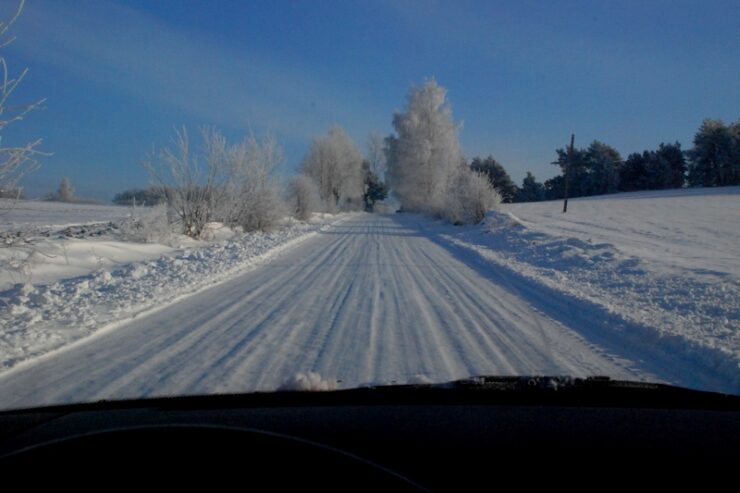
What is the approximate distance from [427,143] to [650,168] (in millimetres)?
40238

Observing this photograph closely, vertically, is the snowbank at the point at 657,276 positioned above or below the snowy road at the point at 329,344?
above

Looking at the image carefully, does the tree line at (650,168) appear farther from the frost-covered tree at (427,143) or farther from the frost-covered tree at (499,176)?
the frost-covered tree at (427,143)

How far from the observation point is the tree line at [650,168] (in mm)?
64500

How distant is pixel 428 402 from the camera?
9.52 ft

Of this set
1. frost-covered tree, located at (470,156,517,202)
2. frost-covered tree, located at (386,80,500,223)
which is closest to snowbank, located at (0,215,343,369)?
frost-covered tree, located at (386,80,500,223)

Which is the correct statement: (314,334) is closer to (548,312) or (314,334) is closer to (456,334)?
(456,334)

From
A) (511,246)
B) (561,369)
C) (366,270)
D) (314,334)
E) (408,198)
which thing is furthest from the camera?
(408,198)

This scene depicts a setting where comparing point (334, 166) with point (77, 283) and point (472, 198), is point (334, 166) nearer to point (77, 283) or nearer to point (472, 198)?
point (472, 198)

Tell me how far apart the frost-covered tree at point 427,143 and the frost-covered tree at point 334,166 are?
13.9 meters

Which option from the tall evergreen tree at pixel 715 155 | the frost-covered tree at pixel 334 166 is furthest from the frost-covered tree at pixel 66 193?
the tall evergreen tree at pixel 715 155

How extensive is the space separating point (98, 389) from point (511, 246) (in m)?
16.8

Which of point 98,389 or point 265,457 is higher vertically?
point 265,457

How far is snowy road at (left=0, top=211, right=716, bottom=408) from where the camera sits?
4.76 metres

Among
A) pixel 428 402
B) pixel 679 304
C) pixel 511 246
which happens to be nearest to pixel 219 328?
pixel 428 402
